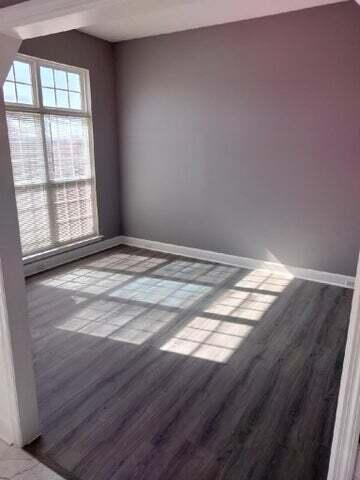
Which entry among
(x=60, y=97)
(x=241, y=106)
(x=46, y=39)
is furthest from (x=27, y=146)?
(x=241, y=106)

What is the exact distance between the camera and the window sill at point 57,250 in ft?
13.9

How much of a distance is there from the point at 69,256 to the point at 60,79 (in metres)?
2.27

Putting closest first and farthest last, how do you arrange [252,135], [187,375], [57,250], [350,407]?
[350,407], [187,375], [252,135], [57,250]

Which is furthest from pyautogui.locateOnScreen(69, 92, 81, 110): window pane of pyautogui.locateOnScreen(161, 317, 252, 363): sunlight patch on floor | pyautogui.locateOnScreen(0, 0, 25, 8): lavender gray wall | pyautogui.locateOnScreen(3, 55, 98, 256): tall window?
pyautogui.locateOnScreen(0, 0, 25, 8): lavender gray wall

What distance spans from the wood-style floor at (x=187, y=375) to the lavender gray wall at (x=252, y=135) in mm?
786

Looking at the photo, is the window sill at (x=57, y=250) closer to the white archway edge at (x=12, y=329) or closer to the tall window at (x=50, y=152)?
the tall window at (x=50, y=152)

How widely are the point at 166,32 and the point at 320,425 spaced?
459 cm

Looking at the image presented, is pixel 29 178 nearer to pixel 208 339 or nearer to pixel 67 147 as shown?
pixel 67 147

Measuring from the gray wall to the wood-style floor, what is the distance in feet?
5.10

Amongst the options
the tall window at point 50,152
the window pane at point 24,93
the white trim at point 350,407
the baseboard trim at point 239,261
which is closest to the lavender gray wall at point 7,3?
the white trim at point 350,407

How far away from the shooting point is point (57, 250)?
4570 millimetres

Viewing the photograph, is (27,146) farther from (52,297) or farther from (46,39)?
(52,297)

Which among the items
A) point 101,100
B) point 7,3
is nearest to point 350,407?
point 7,3

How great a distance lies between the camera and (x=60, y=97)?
14.5ft
